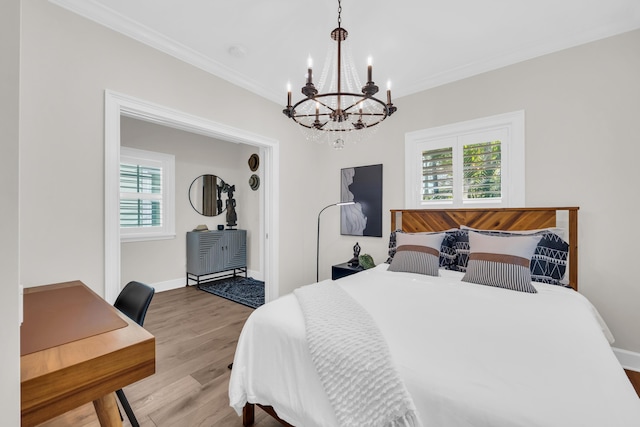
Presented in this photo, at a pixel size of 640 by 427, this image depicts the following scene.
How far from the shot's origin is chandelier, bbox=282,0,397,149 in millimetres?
1596

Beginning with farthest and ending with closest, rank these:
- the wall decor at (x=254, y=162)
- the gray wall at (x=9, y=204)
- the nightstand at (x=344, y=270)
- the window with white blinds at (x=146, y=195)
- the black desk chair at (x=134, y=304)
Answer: the wall decor at (x=254, y=162) < the window with white blinds at (x=146, y=195) < the nightstand at (x=344, y=270) < the black desk chair at (x=134, y=304) < the gray wall at (x=9, y=204)

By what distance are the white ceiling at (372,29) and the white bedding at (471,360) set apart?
2012 mm

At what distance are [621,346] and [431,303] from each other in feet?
6.19

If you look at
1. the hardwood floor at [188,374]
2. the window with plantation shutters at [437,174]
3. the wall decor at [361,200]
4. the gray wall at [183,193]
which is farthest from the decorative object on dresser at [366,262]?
the gray wall at [183,193]

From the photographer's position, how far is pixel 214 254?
4566 mm

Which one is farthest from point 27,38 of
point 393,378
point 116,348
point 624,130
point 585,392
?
point 624,130

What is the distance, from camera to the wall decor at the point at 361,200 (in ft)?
11.6

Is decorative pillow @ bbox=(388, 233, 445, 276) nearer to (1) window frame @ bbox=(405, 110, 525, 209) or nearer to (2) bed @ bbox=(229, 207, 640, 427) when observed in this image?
(2) bed @ bbox=(229, 207, 640, 427)

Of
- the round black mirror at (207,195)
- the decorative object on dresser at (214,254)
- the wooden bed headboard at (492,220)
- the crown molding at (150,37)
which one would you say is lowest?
the decorative object on dresser at (214,254)

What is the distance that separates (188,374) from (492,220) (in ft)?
9.73

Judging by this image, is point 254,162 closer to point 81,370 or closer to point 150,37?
point 150,37

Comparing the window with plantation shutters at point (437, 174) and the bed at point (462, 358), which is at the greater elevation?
the window with plantation shutters at point (437, 174)

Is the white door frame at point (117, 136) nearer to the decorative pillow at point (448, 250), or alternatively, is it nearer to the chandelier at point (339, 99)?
the chandelier at point (339, 99)

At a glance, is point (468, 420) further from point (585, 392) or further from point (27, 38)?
point (27, 38)
